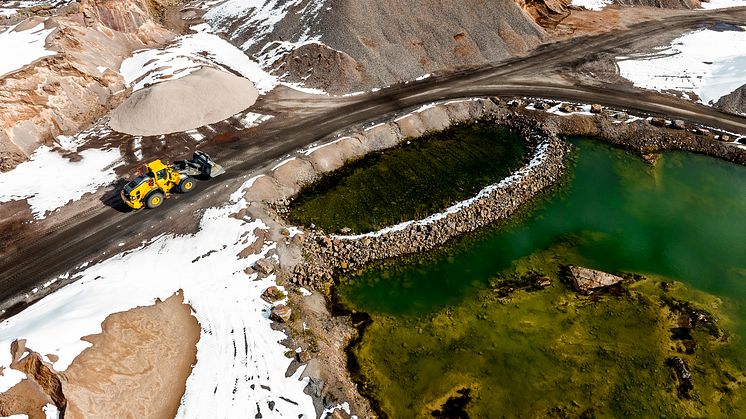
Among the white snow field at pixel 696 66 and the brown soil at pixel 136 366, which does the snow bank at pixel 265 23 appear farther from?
the white snow field at pixel 696 66

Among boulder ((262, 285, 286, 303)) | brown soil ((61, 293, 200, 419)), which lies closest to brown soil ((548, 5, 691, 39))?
boulder ((262, 285, 286, 303))

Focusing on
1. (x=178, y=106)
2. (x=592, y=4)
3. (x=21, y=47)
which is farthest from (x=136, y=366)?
(x=592, y=4)

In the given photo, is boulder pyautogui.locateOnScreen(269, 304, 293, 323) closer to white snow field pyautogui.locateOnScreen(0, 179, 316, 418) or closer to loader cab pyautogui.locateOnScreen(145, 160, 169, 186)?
white snow field pyautogui.locateOnScreen(0, 179, 316, 418)

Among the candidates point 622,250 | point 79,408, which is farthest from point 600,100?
point 79,408

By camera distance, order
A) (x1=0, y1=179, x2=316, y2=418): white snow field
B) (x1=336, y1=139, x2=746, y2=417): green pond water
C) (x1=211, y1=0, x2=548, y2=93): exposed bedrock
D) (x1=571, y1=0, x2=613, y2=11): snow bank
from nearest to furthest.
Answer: (x1=0, y1=179, x2=316, y2=418): white snow field, (x1=336, y1=139, x2=746, y2=417): green pond water, (x1=211, y1=0, x2=548, y2=93): exposed bedrock, (x1=571, y1=0, x2=613, y2=11): snow bank

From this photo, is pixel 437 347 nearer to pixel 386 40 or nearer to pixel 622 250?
pixel 622 250
